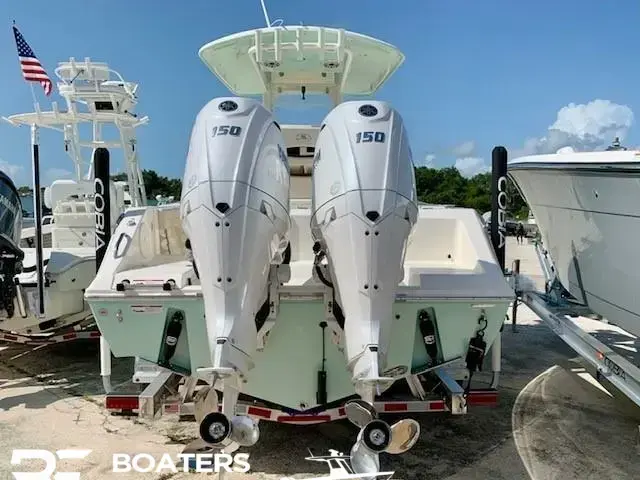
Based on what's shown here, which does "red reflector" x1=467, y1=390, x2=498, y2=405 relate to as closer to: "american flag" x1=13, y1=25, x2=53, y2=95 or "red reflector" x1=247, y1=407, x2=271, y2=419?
"red reflector" x1=247, y1=407, x2=271, y2=419

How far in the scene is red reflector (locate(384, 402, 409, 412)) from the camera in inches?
138

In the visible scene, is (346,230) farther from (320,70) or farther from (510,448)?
(320,70)

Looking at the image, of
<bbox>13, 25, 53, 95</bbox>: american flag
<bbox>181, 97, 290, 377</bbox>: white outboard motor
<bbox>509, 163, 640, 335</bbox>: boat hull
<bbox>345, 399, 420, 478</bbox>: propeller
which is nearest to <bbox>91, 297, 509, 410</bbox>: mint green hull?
<bbox>181, 97, 290, 377</bbox>: white outboard motor

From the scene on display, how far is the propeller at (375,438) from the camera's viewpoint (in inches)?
92.4

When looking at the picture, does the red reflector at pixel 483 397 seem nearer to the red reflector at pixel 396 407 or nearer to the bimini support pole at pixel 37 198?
the red reflector at pixel 396 407

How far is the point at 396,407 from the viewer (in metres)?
3.50

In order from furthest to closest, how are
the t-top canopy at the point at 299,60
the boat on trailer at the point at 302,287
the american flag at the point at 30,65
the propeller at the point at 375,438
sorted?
the american flag at the point at 30,65, the t-top canopy at the point at 299,60, the boat on trailer at the point at 302,287, the propeller at the point at 375,438

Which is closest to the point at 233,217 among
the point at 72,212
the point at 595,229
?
the point at 595,229

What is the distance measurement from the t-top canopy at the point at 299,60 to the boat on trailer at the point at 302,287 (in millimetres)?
1638

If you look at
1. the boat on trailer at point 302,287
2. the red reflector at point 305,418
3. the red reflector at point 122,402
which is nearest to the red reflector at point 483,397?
the boat on trailer at point 302,287

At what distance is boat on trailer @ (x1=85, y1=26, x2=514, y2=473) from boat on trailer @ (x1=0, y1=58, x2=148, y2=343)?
1.48 meters

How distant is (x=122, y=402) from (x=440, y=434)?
2.19 meters

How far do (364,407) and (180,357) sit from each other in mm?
1491

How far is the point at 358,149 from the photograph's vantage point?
300 cm
